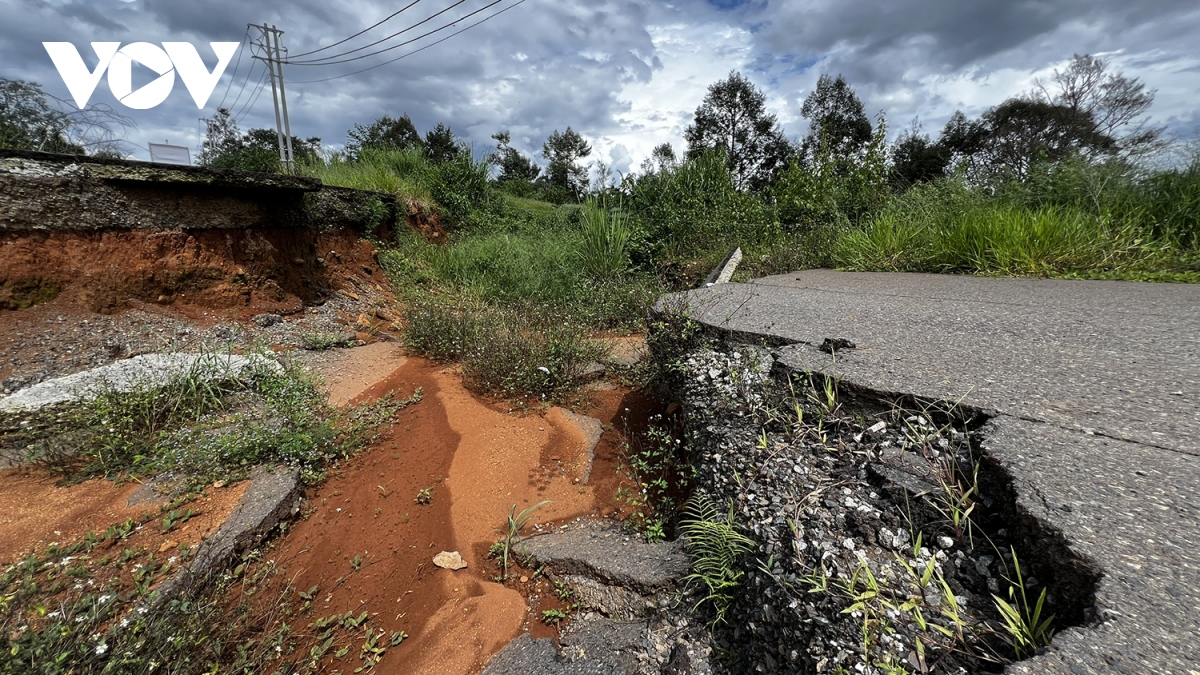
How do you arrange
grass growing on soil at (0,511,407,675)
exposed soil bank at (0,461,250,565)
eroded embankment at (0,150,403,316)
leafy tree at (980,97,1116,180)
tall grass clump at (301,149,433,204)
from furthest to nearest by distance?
leafy tree at (980,97,1116,180)
tall grass clump at (301,149,433,204)
eroded embankment at (0,150,403,316)
exposed soil bank at (0,461,250,565)
grass growing on soil at (0,511,407,675)

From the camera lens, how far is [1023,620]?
0.91m

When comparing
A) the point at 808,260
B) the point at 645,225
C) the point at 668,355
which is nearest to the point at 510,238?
the point at 645,225

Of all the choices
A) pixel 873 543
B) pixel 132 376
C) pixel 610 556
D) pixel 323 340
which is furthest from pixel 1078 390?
pixel 323 340

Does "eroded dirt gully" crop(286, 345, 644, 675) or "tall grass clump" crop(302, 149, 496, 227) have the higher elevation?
"tall grass clump" crop(302, 149, 496, 227)

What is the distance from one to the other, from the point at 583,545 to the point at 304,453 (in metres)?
1.73

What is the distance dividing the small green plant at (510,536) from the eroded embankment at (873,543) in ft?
3.22

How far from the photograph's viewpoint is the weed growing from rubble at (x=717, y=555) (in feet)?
4.71

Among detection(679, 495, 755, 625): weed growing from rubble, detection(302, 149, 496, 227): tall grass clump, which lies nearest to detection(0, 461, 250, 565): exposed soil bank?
detection(679, 495, 755, 625): weed growing from rubble

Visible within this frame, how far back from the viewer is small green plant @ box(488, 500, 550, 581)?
2131 mm

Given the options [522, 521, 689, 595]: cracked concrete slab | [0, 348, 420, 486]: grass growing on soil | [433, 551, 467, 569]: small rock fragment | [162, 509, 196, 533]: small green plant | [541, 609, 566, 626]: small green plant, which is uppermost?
[0, 348, 420, 486]: grass growing on soil

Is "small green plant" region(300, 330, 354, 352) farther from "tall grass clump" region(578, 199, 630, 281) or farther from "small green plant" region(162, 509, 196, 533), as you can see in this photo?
"tall grass clump" region(578, 199, 630, 281)

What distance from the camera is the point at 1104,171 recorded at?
460cm

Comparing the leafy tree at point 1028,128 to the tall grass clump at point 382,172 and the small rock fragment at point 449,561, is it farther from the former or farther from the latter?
the small rock fragment at point 449,561

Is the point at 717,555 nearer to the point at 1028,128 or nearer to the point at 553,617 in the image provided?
the point at 553,617
